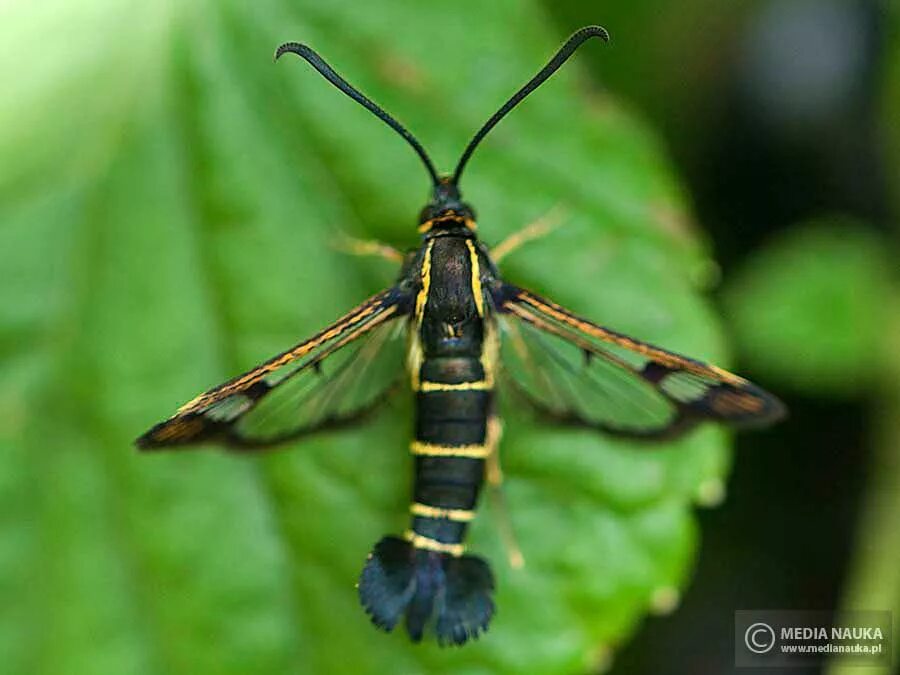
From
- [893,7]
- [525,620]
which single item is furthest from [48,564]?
[893,7]

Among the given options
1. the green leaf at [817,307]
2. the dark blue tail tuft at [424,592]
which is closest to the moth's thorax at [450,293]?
the dark blue tail tuft at [424,592]

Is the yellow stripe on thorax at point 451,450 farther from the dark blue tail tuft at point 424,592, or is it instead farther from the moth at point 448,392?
the dark blue tail tuft at point 424,592

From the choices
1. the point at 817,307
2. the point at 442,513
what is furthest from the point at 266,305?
the point at 817,307

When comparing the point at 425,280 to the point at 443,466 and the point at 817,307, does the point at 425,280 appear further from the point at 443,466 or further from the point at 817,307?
the point at 817,307

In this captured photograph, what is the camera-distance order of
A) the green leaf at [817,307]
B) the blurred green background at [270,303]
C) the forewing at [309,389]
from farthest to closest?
1. the green leaf at [817,307]
2. the blurred green background at [270,303]
3. the forewing at [309,389]

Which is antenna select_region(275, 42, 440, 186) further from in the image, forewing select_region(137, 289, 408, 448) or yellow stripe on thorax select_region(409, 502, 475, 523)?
yellow stripe on thorax select_region(409, 502, 475, 523)
